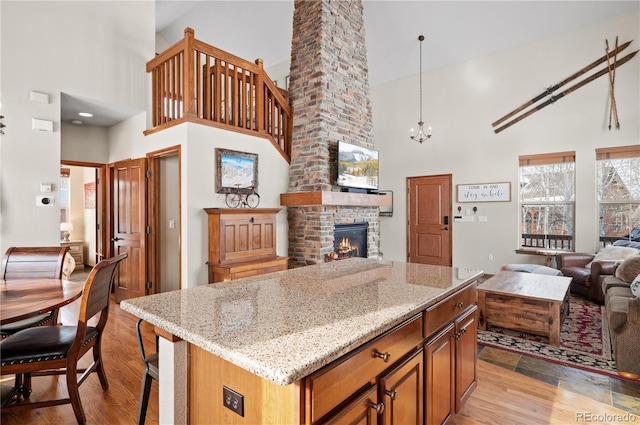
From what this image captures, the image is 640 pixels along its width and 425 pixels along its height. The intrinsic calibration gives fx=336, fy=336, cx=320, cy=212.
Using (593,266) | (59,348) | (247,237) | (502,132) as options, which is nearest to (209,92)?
(247,237)

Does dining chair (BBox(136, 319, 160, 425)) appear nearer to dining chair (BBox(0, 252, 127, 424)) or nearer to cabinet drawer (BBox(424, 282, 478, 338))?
dining chair (BBox(0, 252, 127, 424))

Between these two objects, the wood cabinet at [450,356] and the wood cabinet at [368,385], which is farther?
the wood cabinet at [450,356]

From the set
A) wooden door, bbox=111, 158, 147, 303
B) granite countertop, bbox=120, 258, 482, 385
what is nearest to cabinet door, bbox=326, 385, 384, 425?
granite countertop, bbox=120, 258, 482, 385

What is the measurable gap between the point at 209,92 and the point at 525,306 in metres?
4.12

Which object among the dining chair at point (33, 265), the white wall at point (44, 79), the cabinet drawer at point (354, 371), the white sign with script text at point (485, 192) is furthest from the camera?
the white sign with script text at point (485, 192)

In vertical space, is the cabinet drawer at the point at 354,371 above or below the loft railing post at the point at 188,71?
below

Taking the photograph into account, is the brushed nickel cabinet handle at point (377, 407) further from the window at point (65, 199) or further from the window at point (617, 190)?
the window at point (65, 199)

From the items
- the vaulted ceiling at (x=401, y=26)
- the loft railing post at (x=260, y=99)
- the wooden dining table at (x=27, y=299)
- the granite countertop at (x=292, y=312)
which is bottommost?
the wooden dining table at (x=27, y=299)

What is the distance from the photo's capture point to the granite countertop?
0.93 metres

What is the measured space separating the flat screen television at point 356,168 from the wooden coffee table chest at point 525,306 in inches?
81.9

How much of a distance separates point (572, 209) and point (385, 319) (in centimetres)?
602

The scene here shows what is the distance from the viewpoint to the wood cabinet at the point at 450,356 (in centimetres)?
154

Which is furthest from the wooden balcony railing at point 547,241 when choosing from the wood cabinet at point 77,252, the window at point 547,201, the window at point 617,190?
the wood cabinet at point 77,252

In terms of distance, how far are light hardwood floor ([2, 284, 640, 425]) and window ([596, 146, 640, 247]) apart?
412 cm
